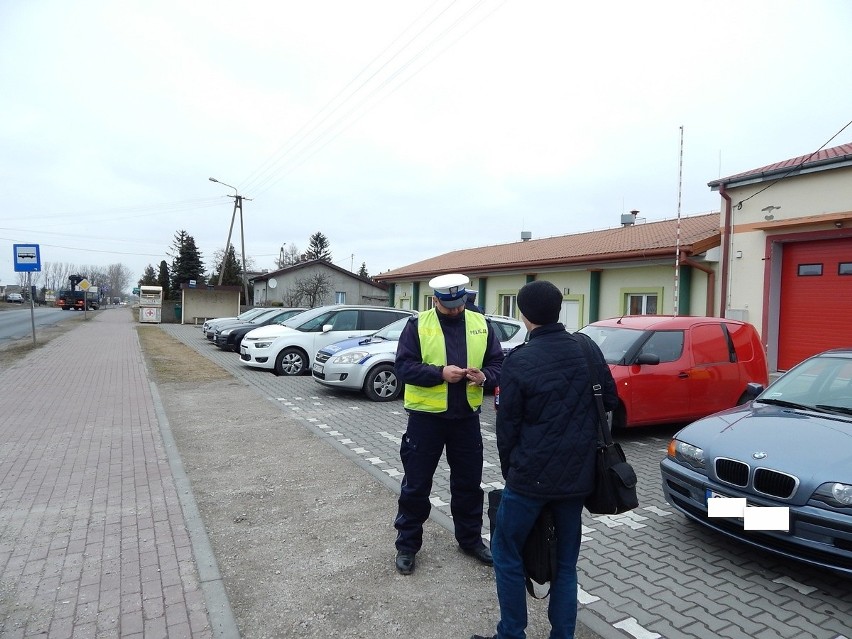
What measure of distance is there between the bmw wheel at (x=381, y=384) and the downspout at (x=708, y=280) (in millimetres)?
7370

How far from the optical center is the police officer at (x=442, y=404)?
347cm

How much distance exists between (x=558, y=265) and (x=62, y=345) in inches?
658

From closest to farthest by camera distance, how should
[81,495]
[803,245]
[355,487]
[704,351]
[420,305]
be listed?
[81,495] → [355,487] → [704,351] → [803,245] → [420,305]

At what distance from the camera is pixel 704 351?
23.8 ft

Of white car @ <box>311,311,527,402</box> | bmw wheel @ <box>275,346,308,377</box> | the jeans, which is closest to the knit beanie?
the jeans

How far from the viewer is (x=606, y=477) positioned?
2.52 m

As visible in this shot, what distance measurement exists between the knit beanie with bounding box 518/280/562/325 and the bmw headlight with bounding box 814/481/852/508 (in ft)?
6.66

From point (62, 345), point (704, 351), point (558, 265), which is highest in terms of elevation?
point (558, 265)

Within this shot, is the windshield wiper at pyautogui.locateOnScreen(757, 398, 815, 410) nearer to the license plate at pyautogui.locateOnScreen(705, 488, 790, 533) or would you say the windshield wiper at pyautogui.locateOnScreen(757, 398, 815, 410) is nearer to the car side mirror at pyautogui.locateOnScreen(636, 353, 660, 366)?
the license plate at pyautogui.locateOnScreen(705, 488, 790, 533)

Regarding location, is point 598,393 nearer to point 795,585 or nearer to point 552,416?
point 552,416

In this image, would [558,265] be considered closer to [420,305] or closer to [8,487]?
[420,305]

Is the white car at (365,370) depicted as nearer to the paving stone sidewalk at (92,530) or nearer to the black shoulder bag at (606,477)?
the paving stone sidewalk at (92,530)

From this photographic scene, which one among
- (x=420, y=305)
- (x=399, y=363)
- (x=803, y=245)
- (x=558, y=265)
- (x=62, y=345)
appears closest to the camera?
(x=399, y=363)

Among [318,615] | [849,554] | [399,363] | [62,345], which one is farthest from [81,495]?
[62,345]
